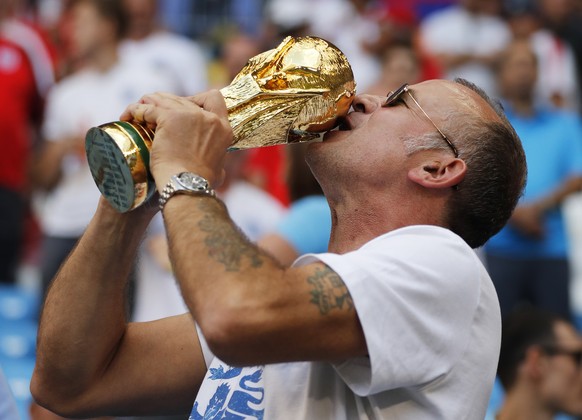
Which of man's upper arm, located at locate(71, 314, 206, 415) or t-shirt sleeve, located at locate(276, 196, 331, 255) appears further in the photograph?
t-shirt sleeve, located at locate(276, 196, 331, 255)

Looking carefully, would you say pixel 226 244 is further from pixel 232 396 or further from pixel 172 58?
pixel 172 58

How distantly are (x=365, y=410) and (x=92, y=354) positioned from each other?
65 cm

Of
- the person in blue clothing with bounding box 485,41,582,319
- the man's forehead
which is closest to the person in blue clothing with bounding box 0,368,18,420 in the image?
the man's forehead

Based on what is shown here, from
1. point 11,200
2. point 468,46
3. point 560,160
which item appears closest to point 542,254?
point 560,160

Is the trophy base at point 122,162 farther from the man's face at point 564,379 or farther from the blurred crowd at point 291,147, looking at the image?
the man's face at point 564,379

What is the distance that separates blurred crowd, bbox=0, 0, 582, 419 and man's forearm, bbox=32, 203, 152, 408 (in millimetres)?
1372

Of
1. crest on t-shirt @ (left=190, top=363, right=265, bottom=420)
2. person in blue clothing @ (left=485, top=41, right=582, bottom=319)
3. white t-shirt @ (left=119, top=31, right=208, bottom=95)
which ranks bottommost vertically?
person in blue clothing @ (left=485, top=41, right=582, bottom=319)

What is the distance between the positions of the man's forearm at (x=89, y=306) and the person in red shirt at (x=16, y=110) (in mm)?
4767

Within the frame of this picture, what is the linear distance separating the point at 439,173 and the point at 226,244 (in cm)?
57

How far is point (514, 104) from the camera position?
20.2 ft

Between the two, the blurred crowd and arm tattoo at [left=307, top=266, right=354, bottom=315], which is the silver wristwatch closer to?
arm tattoo at [left=307, top=266, right=354, bottom=315]

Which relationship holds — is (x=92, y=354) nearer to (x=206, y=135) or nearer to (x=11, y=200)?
(x=206, y=135)

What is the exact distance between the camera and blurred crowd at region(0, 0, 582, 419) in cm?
514

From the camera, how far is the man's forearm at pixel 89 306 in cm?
241
